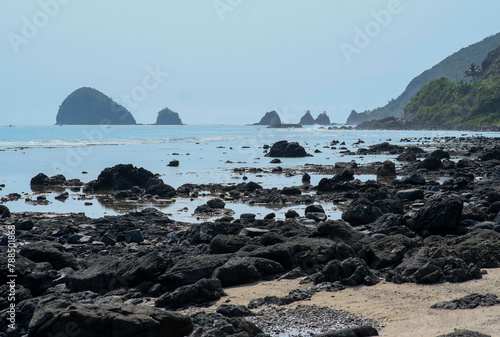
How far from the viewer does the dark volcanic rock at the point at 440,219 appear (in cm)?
1602

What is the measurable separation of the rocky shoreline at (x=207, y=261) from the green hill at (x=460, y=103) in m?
123

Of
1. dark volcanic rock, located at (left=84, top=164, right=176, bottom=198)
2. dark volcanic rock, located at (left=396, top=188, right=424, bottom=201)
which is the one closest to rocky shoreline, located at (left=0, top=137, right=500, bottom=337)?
dark volcanic rock, located at (left=396, top=188, right=424, bottom=201)

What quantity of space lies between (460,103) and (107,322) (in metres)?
161

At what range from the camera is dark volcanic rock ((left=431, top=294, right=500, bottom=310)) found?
8797 mm

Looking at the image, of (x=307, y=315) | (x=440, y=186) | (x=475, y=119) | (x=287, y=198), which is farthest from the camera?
(x=475, y=119)

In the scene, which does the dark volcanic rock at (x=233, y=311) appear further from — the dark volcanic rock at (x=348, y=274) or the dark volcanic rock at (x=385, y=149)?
the dark volcanic rock at (x=385, y=149)

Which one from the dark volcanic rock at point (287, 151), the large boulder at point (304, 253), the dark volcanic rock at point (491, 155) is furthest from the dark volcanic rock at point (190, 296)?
the dark volcanic rock at point (287, 151)

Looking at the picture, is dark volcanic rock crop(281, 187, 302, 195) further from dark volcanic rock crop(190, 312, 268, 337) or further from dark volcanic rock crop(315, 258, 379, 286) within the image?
dark volcanic rock crop(190, 312, 268, 337)

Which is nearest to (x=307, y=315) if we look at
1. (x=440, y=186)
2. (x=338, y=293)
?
(x=338, y=293)

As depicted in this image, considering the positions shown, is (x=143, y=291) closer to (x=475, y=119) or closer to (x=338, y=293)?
(x=338, y=293)

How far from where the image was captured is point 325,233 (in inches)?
572

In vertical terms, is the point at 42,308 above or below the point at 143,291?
above

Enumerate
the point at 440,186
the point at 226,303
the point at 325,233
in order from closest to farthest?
the point at 226,303 < the point at 325,233 < the point at 440,186

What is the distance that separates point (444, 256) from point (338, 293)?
285 cm
